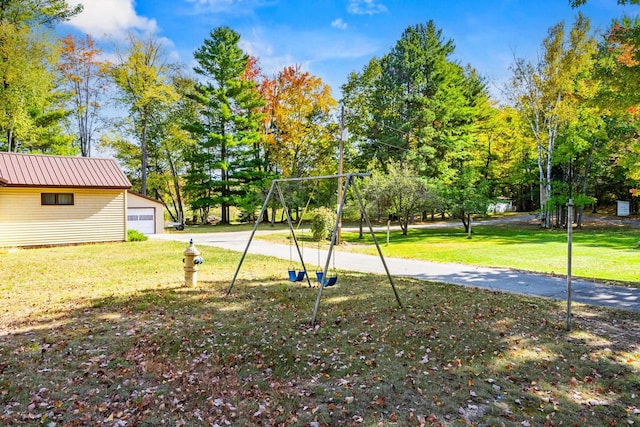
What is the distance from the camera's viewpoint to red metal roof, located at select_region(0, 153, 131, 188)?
44.5ft

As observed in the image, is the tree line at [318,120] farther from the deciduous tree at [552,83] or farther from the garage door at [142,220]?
the garage door at [142,220]

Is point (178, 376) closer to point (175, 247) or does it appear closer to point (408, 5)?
point (175, 247)

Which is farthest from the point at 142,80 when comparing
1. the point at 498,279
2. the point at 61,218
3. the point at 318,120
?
the point at 498,279

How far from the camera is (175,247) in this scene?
13945 mm

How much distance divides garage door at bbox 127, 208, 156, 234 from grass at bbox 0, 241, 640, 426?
1340 cm

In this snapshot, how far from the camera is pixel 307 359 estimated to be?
13.5ft

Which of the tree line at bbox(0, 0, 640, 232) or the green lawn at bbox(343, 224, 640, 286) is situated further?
the tree line at bbox(0, 0, 640, 232)

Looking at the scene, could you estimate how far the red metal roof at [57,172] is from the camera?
44.5ft

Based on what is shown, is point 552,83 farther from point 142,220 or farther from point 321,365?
point 142,220

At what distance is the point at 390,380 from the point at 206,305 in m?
3.68

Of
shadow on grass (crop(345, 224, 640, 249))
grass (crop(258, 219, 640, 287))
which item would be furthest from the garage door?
shadow on grass (crop(345, 224, 640, 249))

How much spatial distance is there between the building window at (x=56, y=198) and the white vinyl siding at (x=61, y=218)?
4.8 inches

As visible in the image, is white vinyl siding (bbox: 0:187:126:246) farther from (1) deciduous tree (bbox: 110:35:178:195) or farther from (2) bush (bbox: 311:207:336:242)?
(1) deciduous tree (bbox: 110:35:178:195)

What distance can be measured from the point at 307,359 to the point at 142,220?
61.9 ft
